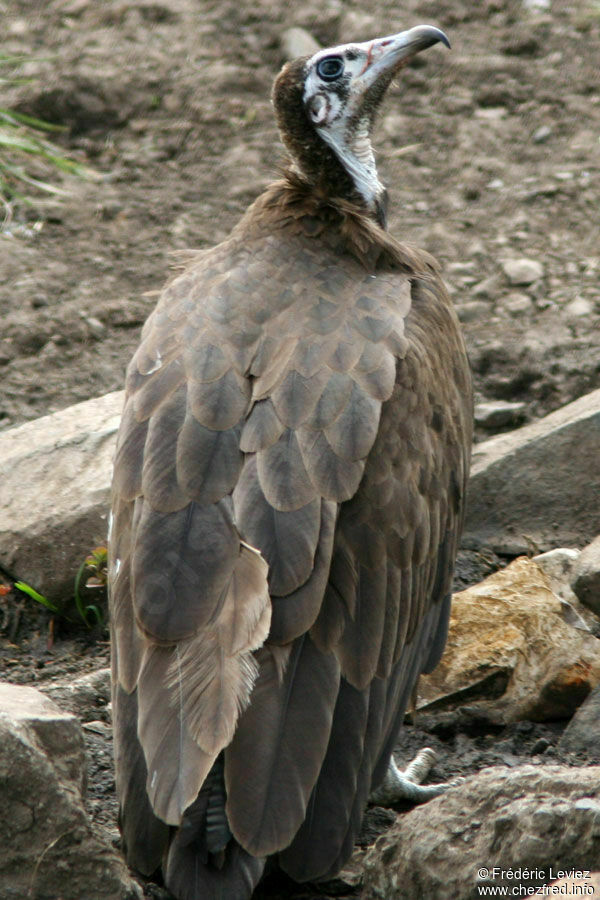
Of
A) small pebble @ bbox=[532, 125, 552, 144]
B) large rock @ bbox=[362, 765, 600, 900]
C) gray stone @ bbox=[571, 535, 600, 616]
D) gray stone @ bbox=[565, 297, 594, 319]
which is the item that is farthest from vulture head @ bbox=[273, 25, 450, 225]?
small pebble @ bbox=[532, 125, 552, 144]

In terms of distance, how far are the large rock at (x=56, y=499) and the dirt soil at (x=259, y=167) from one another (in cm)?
76

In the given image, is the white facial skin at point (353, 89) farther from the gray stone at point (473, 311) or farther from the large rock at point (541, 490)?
the gray stone at point (473, 311)

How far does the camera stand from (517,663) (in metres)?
4.21

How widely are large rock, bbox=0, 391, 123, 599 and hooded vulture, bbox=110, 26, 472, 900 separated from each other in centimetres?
89

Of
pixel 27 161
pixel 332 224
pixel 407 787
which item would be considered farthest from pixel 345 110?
pixel 27 161

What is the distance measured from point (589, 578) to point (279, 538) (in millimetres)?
1469

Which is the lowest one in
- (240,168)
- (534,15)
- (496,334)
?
(496,334)

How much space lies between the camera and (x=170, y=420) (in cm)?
362

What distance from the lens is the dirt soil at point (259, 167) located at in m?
6.10

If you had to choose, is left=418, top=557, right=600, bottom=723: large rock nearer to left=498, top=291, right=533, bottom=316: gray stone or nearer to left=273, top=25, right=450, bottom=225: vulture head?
left=273, top=25, right=450, bottom=225: vulture head

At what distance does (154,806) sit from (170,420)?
103 cm

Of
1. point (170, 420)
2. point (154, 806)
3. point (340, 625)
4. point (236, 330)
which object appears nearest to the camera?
point (154, 806)

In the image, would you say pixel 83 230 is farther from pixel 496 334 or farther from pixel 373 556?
pixel 373 556

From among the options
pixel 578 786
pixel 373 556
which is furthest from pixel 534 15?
pixel 578 786
